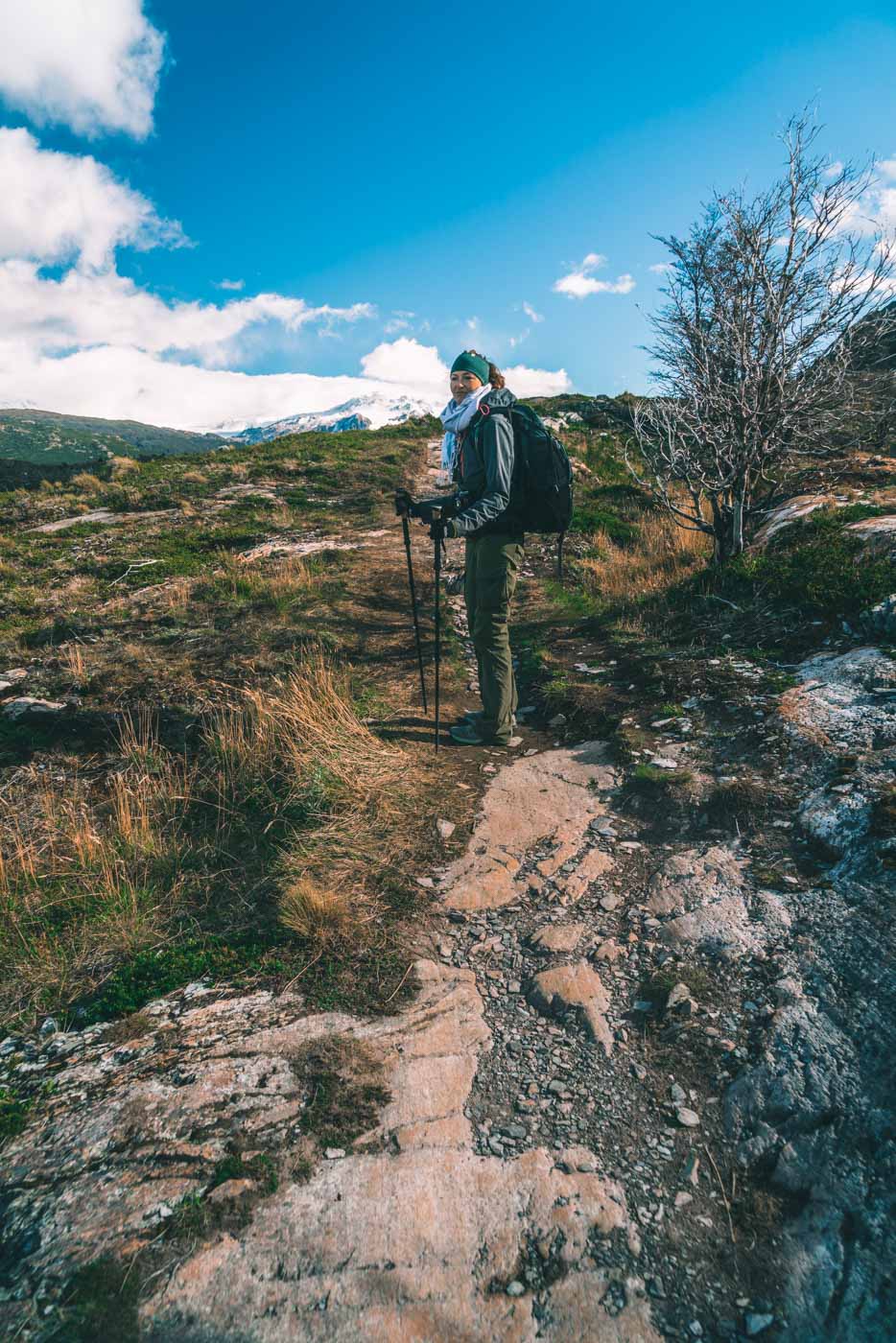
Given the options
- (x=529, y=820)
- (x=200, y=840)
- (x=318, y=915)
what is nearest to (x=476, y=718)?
(x=529, y=820)

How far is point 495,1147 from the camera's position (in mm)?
2270

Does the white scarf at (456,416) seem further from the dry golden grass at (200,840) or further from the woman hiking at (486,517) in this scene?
the dry golden grass at (200,840)

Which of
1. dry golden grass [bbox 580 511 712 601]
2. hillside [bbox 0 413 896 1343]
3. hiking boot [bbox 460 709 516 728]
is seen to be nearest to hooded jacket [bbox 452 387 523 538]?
hiking boot [bbox 460 709 516 728]

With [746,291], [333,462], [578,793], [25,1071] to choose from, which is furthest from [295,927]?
[333,462]

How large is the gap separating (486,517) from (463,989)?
10.5 feet

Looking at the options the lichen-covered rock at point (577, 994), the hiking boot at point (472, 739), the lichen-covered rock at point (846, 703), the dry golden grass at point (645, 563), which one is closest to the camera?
the lichen-covered rock at point (577, 994)

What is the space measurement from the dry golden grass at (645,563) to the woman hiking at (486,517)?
12.8 feet

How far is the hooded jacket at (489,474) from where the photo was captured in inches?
185

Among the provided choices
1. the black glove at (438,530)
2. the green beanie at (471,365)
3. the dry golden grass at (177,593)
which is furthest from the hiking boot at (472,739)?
the dry golden grass at (177,593)

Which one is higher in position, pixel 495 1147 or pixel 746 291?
pixel 746 291

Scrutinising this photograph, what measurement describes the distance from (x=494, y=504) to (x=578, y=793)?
88.4 inches

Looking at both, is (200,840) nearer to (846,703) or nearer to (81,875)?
(81,875)

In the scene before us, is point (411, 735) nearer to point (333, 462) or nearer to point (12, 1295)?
point (12, 1295)

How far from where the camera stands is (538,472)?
488cm
